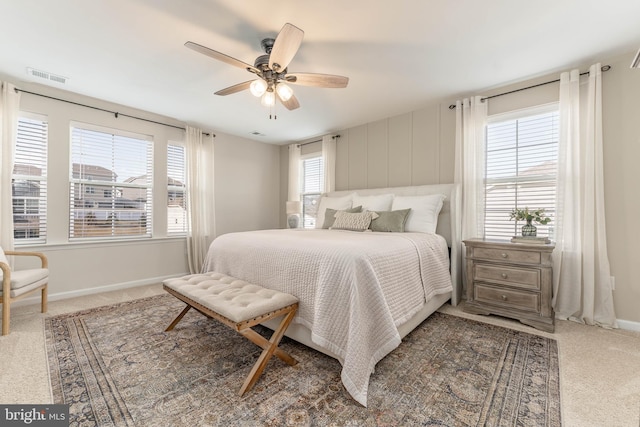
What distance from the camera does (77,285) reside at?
3475 mm

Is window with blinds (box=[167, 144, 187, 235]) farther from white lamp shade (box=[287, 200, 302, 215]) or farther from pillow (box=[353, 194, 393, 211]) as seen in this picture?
pillow (box=[353, 194, 393, 211])

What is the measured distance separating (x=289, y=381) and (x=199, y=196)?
139 inches

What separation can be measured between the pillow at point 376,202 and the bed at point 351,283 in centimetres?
79

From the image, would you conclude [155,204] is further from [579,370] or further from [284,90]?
[579,370]

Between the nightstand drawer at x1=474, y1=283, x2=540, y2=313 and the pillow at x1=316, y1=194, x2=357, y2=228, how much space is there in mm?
1938

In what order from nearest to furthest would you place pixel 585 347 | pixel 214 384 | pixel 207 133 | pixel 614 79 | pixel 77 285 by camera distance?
pixel 214 384
pixel 585 347
pixel 614 79
pixel 77 285
pixel 207 133

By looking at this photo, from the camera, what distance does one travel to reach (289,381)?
5.68ft

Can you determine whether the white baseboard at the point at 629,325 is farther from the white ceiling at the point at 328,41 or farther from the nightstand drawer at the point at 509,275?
the white ceiling at the point at 328,41

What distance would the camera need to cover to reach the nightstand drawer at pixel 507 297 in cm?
256

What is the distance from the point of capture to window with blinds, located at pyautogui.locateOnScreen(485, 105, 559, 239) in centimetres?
292

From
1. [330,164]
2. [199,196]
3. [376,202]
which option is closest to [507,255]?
[376,202]

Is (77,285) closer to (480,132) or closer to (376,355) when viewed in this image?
(376,355)

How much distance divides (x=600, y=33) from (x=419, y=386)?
3051mm

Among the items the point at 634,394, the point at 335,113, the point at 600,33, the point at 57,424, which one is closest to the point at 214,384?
the point at 57,424
